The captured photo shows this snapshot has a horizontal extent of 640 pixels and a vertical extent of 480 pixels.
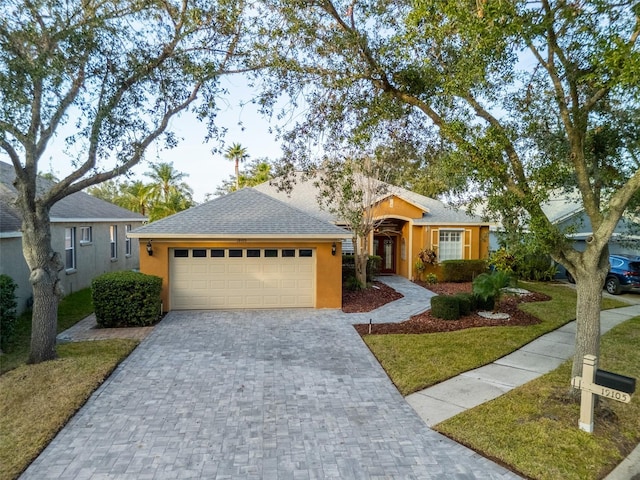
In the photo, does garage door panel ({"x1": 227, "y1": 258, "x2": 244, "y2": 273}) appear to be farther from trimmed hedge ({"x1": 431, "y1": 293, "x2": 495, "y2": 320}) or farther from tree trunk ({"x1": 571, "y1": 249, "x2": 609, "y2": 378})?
tree trunk ({"x1": 571, "y1": 249, "x2": 609, "y2": 378})

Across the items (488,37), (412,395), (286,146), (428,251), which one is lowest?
(412,395)

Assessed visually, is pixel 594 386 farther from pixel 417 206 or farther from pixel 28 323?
pixel 417 206

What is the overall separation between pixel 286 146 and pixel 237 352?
4641 mm

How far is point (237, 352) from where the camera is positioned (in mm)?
8773

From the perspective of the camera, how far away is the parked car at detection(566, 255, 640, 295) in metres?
16.0

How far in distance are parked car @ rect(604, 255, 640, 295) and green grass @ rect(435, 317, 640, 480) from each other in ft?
39.9

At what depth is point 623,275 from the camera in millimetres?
16203

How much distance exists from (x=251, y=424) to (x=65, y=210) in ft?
46.7

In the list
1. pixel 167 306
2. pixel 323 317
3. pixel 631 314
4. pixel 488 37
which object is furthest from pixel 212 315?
pixel 631 314

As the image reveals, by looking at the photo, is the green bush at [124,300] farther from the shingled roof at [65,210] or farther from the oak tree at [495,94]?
the oak tree at [495,94]

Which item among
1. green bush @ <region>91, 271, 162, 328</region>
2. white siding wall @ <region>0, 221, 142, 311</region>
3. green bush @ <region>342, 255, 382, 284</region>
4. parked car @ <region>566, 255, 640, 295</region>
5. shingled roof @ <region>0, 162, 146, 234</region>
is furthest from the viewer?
green bush @ <region>342, 255, 382, 284</region>

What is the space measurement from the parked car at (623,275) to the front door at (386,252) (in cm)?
954

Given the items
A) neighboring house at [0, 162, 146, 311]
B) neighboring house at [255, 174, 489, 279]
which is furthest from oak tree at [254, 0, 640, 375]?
neighboring house at [255, 174, 489, 279]

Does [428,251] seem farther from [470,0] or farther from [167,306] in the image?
[470,0]
